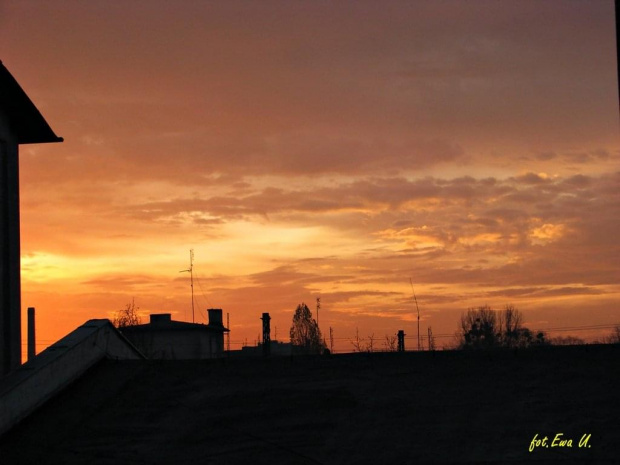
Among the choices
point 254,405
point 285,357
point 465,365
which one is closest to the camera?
point 254,405

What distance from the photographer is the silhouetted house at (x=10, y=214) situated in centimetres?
1962

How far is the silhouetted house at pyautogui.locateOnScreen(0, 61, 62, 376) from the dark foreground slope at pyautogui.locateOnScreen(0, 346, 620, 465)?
3.40m

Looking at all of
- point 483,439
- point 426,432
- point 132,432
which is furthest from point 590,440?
point 132,432

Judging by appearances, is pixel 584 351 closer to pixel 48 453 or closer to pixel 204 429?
pixel 204 429

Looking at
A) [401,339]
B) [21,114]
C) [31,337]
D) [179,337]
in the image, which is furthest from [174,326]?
[21,114]

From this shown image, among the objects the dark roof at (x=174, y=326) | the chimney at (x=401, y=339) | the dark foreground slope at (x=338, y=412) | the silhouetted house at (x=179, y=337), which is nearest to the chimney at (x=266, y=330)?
the chimney at (x=401, y=339)

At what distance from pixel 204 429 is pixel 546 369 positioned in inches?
258

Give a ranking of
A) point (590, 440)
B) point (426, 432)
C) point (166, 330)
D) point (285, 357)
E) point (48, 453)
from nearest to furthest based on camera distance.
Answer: point (590, 440)
point (426, 432)
point (48, 453)
point (285, 357)
point (166, 330)

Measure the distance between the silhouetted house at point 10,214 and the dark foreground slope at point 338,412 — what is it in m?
3.40

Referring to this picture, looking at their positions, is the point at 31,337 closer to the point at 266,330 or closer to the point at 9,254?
the point at 266,330

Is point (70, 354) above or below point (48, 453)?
above

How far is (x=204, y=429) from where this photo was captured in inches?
556

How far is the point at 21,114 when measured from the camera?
20.7 meters

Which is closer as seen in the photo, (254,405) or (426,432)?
(426,432)
